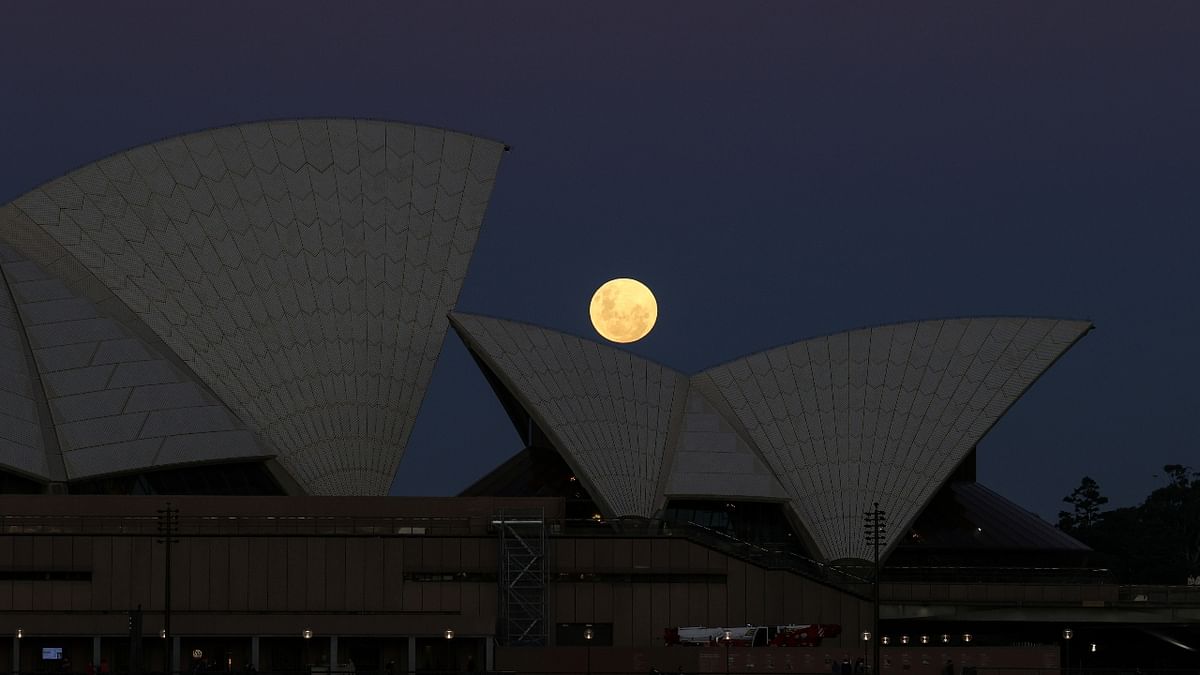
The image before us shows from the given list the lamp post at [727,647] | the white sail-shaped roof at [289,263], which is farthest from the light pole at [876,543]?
the white sail-shaped roof at [289,263]

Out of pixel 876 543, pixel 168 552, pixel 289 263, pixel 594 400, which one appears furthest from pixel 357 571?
pixel 876 543

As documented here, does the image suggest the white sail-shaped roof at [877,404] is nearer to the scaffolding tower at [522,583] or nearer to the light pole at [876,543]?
the light pole at [876,543]

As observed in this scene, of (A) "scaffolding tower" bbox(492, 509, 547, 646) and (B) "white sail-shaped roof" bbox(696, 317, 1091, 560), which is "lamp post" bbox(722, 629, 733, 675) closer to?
(A) "scaffolding tower" bbox(492, 509, 547, 646)

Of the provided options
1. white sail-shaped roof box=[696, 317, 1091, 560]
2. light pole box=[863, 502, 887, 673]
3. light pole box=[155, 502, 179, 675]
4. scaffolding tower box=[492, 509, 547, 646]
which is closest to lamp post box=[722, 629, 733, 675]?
light pole box=[863, 502, 887, 673]

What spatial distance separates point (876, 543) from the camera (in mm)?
53344

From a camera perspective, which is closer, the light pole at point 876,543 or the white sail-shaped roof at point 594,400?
the light pole at point 876,543

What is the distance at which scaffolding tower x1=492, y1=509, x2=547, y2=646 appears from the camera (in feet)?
189

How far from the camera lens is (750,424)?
209ft

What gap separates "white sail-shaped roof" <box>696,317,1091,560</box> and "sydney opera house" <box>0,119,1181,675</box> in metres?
0.10

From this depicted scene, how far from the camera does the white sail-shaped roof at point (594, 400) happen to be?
61.0 meters

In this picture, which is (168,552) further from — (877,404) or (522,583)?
(877,404)

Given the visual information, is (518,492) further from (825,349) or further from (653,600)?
(825,349)

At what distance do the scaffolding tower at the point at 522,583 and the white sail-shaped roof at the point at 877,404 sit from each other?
9.61m

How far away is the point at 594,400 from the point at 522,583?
24.8 ft
